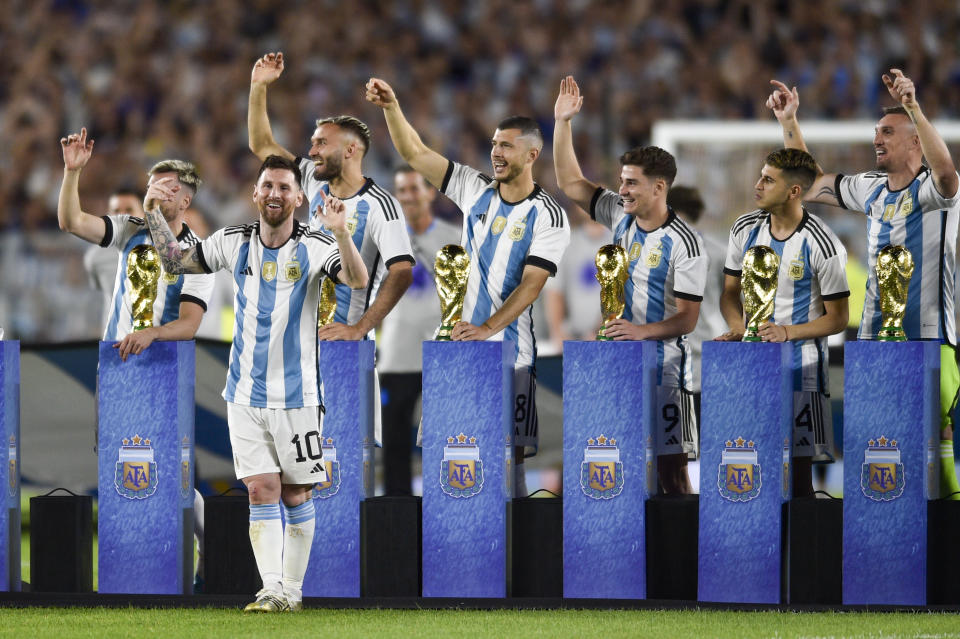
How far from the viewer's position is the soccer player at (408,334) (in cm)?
771

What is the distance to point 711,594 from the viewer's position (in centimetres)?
578

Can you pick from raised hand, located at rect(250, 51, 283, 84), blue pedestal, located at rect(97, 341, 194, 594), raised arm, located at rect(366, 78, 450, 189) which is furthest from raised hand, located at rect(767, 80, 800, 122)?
blue pedestal, located at rect(97, 341, 194, 594)

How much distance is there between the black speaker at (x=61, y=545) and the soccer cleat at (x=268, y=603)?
93 centimetres

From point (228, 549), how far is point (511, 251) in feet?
5.55

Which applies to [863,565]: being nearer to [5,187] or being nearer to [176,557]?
[176,557]

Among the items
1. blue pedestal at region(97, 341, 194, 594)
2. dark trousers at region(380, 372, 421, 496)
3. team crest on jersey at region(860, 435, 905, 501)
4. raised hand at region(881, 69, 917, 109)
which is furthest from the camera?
dark trousers at region(380, 372, 421, 496)

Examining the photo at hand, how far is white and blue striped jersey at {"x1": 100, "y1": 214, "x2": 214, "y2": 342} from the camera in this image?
20.4ft

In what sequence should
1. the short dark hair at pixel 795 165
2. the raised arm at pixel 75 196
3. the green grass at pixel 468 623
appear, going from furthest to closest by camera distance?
1. the raised arm at pixel 75 196
2. the short dark hair at pixel 795 165
3. the green grass at pixel 468 623

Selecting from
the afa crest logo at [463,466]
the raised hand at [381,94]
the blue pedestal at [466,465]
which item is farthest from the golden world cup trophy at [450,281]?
the raised hand at [381,94]

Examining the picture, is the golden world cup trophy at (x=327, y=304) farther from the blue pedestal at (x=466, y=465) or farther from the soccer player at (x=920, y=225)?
the soccer player at (x=920, y=225)

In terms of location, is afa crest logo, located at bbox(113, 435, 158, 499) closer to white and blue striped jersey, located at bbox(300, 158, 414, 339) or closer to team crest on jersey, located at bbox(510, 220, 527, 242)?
white and blue striped jersey, located at bbox(300, 158, 414, 339)

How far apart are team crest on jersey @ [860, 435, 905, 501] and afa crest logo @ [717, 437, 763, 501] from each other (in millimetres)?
413

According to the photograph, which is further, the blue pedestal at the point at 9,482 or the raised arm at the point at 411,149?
the raised arm at the point at 411,149

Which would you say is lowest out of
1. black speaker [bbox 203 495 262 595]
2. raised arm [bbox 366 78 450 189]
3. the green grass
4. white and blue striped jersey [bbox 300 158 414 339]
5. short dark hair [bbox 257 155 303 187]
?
the green grass
